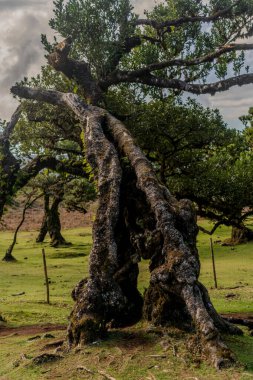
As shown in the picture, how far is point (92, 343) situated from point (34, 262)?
31.1m

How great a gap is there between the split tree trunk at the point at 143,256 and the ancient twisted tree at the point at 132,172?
0.02 meters

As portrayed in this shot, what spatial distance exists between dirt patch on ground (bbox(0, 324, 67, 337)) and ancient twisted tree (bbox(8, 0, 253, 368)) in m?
4.37

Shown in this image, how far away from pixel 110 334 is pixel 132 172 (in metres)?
3.95

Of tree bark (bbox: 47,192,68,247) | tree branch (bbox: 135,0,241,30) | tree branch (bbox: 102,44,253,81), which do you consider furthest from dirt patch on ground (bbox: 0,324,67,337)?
tree bark (bbox: 47,192,68,247)

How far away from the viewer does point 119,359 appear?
863cm

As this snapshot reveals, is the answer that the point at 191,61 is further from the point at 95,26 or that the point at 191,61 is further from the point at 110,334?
the point at 110,334

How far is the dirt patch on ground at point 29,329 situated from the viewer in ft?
47.1

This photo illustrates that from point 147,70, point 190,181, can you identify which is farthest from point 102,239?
point 147,70

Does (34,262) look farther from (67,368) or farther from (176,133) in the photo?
(67,368)

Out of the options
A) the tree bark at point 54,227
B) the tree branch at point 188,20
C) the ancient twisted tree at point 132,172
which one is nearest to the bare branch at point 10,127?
the ancient twisted tree at point 132,172

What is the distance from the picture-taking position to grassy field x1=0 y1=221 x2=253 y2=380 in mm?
8203

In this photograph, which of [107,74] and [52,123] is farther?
[52,123]

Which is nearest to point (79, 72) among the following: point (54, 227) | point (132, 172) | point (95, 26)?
point (95, 26)

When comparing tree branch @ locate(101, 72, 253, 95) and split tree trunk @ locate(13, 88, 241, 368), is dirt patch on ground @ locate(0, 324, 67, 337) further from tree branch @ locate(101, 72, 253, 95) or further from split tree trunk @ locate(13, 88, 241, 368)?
tree branch @ locate(101, 72, 253, 95)
